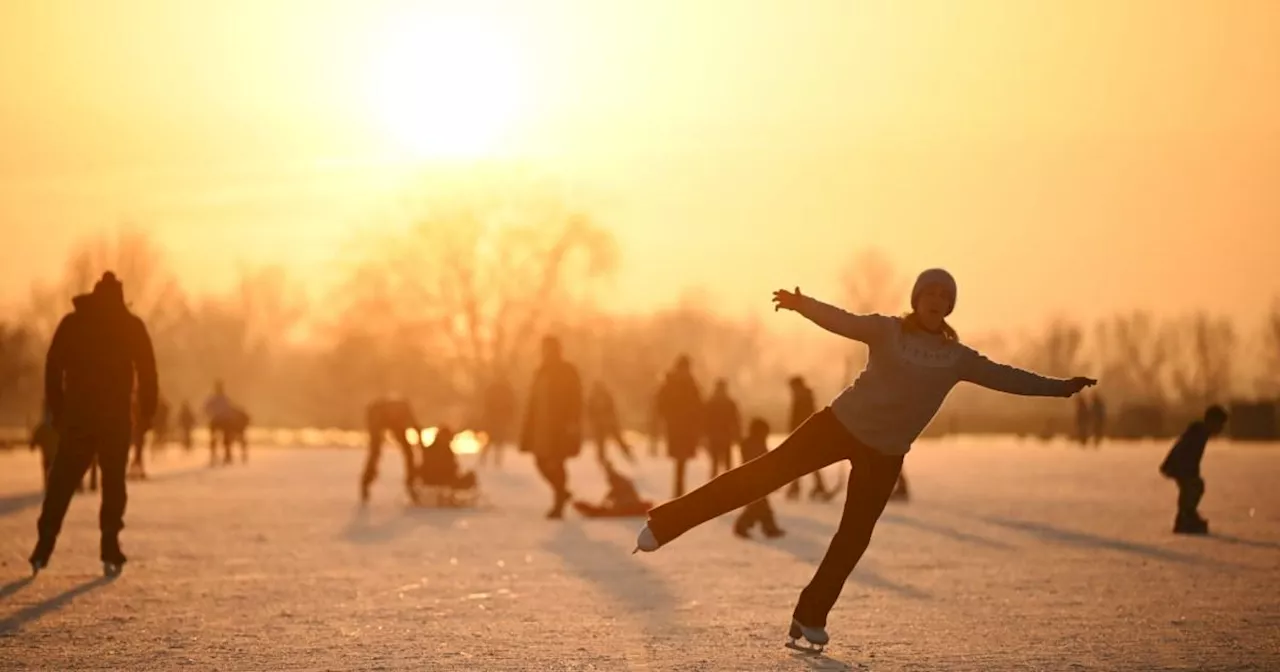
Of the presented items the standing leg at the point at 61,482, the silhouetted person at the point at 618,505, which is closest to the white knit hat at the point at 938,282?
the standing leg at the point at 61,482

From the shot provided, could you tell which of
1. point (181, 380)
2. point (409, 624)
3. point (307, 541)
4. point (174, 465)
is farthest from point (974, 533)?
point (181, 380)

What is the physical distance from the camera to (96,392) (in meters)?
13.9

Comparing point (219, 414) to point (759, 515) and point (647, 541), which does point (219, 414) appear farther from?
point (647, 541)

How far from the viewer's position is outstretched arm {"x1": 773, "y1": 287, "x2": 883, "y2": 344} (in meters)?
9.02

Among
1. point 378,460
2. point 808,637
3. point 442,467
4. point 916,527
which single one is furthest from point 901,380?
point 378,460

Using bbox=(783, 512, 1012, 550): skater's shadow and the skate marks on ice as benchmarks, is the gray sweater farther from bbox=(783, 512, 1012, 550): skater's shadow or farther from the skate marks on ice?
bbox=(783, 512, 1012, 550): skater's shadow

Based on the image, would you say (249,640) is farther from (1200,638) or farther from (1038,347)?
(1038,347)

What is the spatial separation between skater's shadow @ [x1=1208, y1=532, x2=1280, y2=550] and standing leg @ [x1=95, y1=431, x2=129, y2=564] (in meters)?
9.88

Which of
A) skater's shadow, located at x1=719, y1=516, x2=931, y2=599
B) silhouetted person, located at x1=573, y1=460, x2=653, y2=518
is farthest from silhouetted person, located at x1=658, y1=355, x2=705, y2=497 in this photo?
skater's shadow, located at x1=719, y1=516, x2=931, y2=599

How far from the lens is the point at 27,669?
901 cm

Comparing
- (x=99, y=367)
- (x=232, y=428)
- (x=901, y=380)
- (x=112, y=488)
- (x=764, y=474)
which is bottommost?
(x=232, y=428)

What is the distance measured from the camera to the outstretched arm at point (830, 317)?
29.6ft

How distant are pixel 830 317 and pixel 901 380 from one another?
0.50 metres

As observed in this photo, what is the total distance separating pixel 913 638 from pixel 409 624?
2.87 metres
